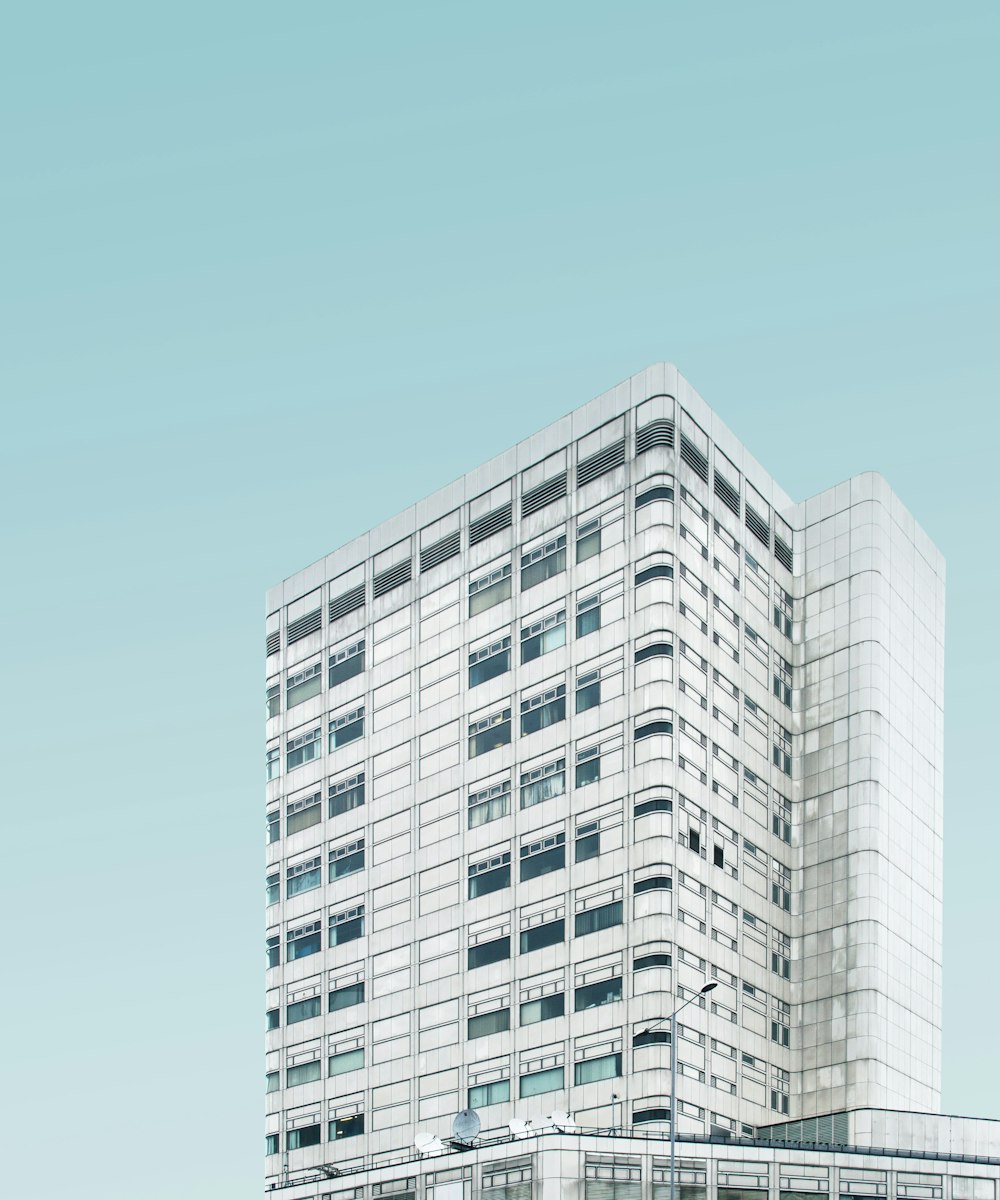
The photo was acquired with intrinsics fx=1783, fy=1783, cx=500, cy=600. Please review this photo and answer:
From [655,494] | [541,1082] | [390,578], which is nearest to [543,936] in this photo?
[541,1082]

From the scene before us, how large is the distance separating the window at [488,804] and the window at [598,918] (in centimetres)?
1015

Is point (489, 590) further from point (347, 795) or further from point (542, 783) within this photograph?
point (347, 795)

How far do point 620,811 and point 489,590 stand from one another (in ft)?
67.4

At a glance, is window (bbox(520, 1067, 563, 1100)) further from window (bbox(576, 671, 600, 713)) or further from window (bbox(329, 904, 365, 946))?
window (bbox(576, 671, 600, 713))

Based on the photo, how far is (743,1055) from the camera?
4013 inches

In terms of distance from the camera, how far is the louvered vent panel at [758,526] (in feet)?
376

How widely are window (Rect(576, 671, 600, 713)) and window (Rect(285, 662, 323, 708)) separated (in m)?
27.6

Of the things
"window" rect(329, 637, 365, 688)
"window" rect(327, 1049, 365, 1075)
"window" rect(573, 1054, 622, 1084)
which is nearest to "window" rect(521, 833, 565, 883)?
"window" rect(573, 1054, 622, 1084)

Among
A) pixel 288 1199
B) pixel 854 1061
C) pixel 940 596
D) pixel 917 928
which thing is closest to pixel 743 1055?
pixel 854 1061

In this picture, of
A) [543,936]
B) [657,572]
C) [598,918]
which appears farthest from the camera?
[543,936]

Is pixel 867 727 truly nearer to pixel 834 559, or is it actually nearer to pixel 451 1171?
pixel 834 559

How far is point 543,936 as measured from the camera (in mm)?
104125

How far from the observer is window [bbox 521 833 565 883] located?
104750 mm

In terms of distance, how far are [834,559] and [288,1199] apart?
172 ft
